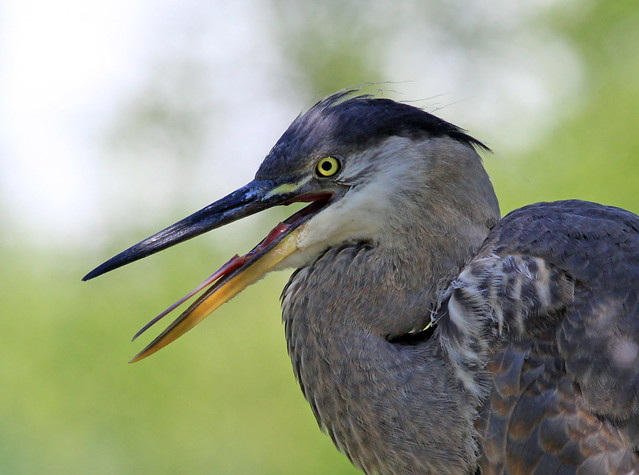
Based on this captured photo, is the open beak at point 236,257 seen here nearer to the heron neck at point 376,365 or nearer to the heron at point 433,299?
the heron at point 433,299

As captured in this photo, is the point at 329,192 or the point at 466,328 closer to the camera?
the point at 466,328

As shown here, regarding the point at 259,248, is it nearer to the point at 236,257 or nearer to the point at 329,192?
the point at 236,257

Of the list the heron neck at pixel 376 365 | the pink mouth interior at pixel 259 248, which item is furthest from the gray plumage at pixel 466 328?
the pink mouth interior at pixel 259 248

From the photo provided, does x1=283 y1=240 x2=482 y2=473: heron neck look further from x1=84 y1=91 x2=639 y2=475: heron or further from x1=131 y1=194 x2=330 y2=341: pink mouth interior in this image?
x1=131 y1=194 x2=330 y2=341: pink mouth interior

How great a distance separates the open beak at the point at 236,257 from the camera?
205 centimetres

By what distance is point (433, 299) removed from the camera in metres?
2.05

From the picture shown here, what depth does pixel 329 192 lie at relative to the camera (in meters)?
2.09

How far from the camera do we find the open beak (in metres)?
2.05

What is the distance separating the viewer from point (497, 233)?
2.07 metres

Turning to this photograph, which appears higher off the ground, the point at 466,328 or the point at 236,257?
the point at 236,257

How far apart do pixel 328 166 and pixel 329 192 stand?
7 cm

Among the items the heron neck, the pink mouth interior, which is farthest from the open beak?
the heron neck

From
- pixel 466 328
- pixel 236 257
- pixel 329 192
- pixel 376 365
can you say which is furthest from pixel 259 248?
pixel 466 328

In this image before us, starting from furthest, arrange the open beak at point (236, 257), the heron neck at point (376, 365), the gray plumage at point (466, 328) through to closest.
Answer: the open beak at point (236, 257), the heron neck at point (376, 365), the gray plumage at point (466, 328)
